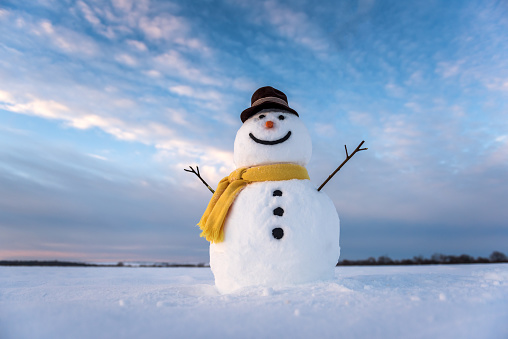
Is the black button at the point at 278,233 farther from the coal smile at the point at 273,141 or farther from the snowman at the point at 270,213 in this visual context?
the coal smile at the point at 273,141

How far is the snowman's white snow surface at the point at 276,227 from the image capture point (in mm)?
3770

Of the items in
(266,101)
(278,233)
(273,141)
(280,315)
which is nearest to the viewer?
(280,315)

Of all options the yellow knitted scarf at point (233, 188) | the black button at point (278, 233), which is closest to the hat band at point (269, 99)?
the yellow knitted scarf at point (233, 188)

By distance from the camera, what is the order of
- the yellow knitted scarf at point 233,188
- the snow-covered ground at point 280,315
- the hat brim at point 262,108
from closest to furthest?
1. the snow-covered ground at point 280,315
2. the yellow knitted scarf at point 233,188
3. the hat brim at point 262,108

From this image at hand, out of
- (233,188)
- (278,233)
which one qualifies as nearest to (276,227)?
(278,233)

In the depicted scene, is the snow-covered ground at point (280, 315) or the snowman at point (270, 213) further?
the snowman at point (270, 213)

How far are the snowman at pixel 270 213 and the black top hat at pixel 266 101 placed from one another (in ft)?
0.04

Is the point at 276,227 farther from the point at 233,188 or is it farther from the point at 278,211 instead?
the point at 233,188

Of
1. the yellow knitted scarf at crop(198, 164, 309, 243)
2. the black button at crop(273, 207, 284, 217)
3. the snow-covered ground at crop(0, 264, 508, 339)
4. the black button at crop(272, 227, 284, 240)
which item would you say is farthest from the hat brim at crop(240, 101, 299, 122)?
the snow-covered ground at crop(0, 264, 508, 339)

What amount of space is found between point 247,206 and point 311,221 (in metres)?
0.75

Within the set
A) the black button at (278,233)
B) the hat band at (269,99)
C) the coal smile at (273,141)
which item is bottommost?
the black button at (278,233)

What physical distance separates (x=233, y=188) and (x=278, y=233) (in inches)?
33.0

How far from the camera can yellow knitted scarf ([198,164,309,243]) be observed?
400cm

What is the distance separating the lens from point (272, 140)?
422 centimetres
